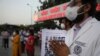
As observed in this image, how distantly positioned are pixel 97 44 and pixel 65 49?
0.36 m

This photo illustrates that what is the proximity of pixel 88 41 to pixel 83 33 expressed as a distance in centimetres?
11

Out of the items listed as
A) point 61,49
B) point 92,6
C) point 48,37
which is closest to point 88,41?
point 61,49

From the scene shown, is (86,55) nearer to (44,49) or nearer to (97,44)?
(97,44)

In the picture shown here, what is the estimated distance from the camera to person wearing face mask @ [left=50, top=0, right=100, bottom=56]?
2.91 meters

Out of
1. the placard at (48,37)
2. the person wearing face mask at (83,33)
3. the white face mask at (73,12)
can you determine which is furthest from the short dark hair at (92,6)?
the placard at (48,37)

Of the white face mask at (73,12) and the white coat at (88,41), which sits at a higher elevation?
the white face mask at (73,12)

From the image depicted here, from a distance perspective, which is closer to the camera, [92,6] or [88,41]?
[88,41]

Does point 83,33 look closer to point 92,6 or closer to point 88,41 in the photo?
point 88,41

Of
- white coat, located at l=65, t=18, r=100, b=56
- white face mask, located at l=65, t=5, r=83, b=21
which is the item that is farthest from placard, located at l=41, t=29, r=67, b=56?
white coat, located at l=65, t=18, r=100, b=56

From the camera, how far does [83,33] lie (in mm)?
3000

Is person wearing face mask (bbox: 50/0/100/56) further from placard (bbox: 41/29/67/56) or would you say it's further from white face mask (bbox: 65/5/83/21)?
placard (bbox: 41/29/67/56)

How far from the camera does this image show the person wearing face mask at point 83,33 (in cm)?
291

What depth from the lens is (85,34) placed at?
298 cm

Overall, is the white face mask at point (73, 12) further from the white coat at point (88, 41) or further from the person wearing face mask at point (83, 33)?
the white coat at point (88, 41)
